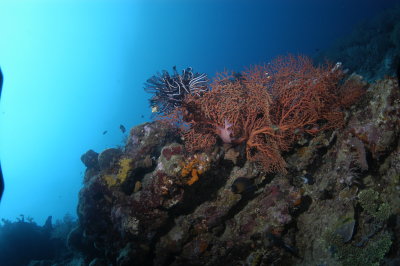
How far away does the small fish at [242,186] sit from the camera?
4.71m

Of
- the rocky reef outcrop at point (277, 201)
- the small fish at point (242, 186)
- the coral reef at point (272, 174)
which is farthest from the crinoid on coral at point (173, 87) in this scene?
the small fish at point (242, 186)

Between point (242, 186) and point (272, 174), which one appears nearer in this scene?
point (242, 186)

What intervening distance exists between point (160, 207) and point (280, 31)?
87.3m

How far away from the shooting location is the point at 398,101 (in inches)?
162

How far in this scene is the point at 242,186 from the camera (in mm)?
4727

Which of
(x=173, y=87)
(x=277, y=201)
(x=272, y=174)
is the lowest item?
(x=277, y=201)

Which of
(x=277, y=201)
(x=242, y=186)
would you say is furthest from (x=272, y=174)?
(x=242, y=186)

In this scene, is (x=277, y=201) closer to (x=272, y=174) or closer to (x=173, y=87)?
(x=272, y=174)

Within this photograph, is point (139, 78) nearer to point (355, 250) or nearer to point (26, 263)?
point (26, 263)

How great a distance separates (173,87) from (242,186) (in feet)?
9.63

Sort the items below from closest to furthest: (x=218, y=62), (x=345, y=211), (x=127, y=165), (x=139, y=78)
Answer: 1. (x=345, y=211)
2. (x=127, y=165)
3. (x=218, y=62)
4. (x=139, y=78)

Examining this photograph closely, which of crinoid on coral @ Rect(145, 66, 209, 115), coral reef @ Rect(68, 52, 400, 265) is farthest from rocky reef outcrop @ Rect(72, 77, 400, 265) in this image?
crinoid on coral @ Rect(145, 66, 209, 115)

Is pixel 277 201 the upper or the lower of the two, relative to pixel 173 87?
lower

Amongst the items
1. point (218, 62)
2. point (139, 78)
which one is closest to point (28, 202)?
point (139, 78)
